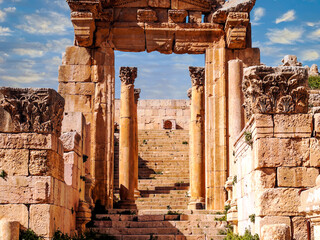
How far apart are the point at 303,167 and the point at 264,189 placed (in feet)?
2.70

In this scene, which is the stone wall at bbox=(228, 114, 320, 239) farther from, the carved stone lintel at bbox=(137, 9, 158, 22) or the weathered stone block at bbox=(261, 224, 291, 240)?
the carved stone lintel at bbox=(137, 9, 158, 22)

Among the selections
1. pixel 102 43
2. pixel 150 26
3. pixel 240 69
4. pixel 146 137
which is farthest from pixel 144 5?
pixel 146 137

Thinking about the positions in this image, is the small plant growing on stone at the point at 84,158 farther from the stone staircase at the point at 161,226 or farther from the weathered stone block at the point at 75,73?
the weathered stone block at the point at 75,73

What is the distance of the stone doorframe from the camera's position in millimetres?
16906

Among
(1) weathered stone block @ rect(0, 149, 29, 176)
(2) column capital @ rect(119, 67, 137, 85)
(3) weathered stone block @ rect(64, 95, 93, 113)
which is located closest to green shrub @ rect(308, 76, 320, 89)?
(2) column capital @ rect(119, 67, 137, 85)

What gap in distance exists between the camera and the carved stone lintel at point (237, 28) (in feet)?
55.3

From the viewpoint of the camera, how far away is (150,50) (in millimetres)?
17609

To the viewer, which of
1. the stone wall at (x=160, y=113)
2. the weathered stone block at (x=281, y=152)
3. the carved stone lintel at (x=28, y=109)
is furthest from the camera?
the stone wall at (x=160, y=113)

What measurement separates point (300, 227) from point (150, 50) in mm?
9622

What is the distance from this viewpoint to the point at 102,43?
17.4 m

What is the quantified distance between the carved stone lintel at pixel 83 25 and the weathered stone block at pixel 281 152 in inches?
340

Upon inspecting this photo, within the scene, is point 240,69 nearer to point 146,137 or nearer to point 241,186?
point 241,186

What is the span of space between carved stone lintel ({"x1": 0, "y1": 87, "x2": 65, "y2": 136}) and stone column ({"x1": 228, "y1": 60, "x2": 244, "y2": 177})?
7626 mm

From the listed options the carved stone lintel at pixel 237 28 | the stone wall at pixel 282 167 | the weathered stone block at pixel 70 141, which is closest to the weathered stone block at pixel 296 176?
the stone wall at pixel 282 167
